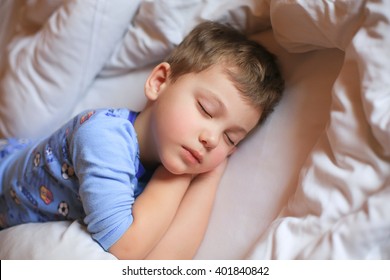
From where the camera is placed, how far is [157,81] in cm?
104

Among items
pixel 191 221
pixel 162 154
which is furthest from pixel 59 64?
pixel 191 221

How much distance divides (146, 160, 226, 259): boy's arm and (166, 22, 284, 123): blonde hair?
7.6 inches

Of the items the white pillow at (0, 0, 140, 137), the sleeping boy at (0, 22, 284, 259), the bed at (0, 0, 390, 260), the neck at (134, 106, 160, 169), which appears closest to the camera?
the bed at (0, 0, 390, 260)

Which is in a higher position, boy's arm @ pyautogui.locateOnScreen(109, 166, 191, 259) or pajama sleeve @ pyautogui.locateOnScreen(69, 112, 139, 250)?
pajama sleeve @ pyautogui.locateOnScreen(69, 112, 139, 250)

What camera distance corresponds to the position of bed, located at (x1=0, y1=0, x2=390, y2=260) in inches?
30.8

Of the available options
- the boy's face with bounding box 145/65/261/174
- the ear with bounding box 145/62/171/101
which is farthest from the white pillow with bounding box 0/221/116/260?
the ear with bounding box 145/62/171/101

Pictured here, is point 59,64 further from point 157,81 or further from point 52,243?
point 52,243

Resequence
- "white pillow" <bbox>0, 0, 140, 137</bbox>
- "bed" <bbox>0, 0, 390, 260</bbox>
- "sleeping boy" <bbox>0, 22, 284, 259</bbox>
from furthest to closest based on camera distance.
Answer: "white pillow" <bbox>0, 0, 140, 137</bbox> < "sleeping boy" <bbox>0, 22, 284, 259</bbox> < "bed" <bbox>0, 0, 390, 260</bbox>

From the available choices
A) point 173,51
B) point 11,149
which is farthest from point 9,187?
point 173,51

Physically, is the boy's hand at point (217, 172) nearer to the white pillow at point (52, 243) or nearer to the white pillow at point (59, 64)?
the white pillow at point (52, 243)

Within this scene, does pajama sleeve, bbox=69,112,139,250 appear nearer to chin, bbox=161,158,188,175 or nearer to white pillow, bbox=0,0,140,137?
chin, bbox=161,158,188,175

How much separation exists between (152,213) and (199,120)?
22 cm

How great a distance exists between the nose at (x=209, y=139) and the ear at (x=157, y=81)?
175 mm
